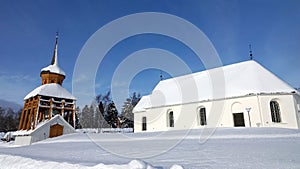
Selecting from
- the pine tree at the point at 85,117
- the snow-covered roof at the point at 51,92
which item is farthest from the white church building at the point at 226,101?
the pine tree at the point at 85,117

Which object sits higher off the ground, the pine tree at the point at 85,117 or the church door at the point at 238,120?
the pine tree at the point at 85,117

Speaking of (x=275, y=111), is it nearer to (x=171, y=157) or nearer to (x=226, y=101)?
(x=226, y=101)

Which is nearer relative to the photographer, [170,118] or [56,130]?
[56,130]

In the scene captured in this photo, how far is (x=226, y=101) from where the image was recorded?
62.4 ft

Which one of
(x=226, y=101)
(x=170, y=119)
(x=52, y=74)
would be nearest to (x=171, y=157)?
(x=226, y=101)

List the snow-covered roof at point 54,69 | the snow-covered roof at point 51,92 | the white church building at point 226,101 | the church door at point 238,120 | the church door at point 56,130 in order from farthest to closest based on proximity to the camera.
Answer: the snow-covered roof at point 54,69, the snow-covered roof at point 51,92, the church door at point 56,130, the church door at point 238,120, the white church building at point 226,101

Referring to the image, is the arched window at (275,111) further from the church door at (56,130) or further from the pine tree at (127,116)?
the pine tree at (127,116)

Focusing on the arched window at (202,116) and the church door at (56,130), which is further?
the arched window at (202,116)

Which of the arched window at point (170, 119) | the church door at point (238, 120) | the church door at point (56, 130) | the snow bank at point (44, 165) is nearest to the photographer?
the snow bank at point (44, 165)

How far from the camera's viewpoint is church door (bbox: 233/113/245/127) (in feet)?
59.5

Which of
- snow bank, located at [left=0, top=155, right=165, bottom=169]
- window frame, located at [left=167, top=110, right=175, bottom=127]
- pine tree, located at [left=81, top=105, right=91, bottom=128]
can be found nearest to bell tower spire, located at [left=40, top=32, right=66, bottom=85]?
window frame, located at [left=167, top=110, right=175, bottom=127]

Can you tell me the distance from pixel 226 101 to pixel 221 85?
2258mm

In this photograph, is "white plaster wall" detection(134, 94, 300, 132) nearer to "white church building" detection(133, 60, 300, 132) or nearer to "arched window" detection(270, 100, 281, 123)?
"white church building" detection(133, 60, 300, 132)

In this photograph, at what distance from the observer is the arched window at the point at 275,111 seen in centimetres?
1721
